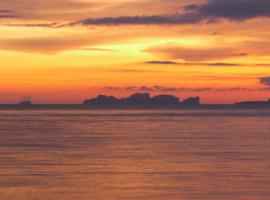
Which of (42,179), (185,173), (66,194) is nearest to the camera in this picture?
(66,194)

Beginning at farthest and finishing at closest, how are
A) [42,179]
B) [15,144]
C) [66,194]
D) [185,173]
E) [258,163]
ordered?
[15,144]
[258,163]
[185,173]
[42,179]
[66,194]

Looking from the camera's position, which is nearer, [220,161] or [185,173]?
[185,173]

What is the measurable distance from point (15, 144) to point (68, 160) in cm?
1373

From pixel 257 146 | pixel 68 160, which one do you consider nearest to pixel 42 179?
pixel 68 160

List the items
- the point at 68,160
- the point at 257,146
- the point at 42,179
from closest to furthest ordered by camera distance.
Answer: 1. the point at 42,179
2. the point at 68,160
3. the point at 257,146

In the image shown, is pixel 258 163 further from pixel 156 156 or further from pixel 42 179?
pixel 42 179

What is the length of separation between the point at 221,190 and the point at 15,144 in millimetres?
26793

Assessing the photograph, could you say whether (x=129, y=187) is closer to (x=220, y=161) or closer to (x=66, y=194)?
(x=66, y=194)

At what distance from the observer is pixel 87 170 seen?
32.0 m

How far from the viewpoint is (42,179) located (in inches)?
1125

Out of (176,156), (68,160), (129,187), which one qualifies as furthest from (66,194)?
(176,156)

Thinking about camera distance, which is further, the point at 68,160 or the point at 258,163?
the point at 68,160

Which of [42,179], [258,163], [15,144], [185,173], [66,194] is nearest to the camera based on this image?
[66,194]

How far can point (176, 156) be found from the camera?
38969 millimetres
